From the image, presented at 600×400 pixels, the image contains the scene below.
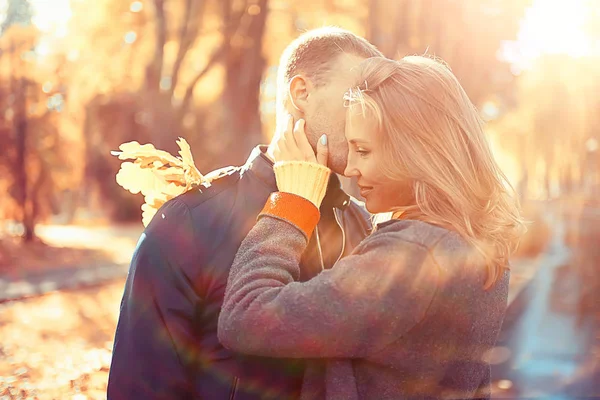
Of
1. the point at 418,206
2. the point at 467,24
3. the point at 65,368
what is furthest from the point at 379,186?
the point at 467,24

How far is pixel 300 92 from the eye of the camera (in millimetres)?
2768

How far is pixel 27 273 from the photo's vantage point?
18.8 m

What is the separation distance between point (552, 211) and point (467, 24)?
2097 inches

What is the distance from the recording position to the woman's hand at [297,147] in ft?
8.51

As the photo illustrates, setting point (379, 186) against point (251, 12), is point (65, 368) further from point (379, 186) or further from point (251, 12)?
point (251, 12)

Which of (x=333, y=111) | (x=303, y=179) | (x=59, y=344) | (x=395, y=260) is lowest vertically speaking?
(x=59, y=344)

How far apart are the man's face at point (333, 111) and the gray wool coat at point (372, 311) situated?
42cm

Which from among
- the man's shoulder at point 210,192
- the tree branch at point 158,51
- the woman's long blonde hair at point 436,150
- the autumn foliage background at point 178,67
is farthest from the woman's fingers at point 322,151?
the tree branch at point 158,51

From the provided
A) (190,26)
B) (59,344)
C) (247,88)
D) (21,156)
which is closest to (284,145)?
(59,344)

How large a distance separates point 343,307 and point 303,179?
56cm

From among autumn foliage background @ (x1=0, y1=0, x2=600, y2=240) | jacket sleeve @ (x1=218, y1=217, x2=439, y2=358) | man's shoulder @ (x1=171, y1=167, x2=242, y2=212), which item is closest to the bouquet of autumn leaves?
man's shoulder @ (x1=171, y1=167, x2=242, y2=212)

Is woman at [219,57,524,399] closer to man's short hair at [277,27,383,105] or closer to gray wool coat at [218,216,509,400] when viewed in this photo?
gray wool coat at [218,216,509,400]

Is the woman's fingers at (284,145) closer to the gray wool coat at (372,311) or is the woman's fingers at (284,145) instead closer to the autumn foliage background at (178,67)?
the gray wool coat at (372,311)

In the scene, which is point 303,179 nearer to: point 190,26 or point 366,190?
point 366,190
